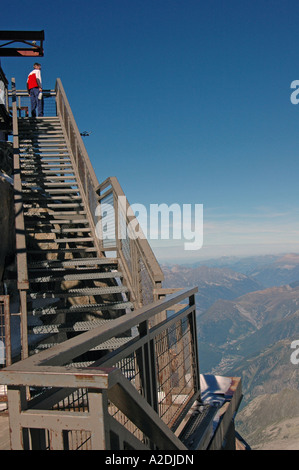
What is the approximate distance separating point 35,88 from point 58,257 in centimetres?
807

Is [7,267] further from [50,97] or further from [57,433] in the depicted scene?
[50,97]

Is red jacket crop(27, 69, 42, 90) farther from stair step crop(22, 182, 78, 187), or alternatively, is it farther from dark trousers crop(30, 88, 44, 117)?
stair step crop(22, 182, 78, 187)

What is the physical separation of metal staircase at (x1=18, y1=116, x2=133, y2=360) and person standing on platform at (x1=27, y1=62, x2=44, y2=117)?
0.61 meters

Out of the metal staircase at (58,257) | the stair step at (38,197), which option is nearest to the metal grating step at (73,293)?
the metal staircase at (58,257)

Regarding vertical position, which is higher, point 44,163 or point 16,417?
point 44,163

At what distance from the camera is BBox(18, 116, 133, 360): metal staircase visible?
6.77 meters

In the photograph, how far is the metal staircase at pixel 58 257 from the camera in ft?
22.2

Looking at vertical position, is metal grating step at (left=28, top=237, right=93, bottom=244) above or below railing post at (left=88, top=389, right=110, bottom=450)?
above

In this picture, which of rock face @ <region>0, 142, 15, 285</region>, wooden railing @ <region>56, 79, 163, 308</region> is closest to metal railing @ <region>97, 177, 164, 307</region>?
wooden railing @ <region>56, 79, 163, 308</region>

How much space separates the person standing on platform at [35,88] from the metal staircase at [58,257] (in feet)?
1.99

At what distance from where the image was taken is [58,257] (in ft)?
33.9

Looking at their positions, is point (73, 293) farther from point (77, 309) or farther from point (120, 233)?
point (120, 233)

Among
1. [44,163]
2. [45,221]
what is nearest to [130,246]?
[45,221]

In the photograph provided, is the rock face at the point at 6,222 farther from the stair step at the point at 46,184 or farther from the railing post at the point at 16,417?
the railing post at the point at 16,417
